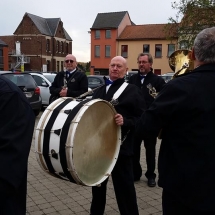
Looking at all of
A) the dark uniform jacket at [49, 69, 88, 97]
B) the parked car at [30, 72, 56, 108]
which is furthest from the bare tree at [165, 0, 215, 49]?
the dark uniform jacket at [49, 69, 88, 97]

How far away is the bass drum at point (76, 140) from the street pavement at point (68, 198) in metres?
1.15

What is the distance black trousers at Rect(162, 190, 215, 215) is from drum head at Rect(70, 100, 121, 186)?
2.55 feet

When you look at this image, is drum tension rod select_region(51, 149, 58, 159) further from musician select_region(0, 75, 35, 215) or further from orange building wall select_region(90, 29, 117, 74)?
orange building wall select_region(90, 29, 117, 74)

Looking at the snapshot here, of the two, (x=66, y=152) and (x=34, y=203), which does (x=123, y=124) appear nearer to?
(x=66, y=152)

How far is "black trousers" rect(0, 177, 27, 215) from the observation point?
139cm

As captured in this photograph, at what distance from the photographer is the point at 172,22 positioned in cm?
2683

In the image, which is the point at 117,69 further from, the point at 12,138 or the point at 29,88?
the point at 29,88

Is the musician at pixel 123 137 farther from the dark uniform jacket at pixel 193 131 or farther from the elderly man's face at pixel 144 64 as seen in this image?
the elderly man's face at pixel 144 64

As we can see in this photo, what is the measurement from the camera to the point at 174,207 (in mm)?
2137

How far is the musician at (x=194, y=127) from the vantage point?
6.50 ft

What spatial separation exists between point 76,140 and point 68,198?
1.95 metres

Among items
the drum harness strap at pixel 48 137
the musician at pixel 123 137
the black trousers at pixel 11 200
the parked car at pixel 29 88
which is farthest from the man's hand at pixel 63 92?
the parked car at pixel 29 88

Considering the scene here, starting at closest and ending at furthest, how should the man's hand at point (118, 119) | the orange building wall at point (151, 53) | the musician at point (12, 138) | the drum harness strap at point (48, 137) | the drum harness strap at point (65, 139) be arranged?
the musician at point (12, 138), the drum harness strap at point (65, 139), the drum harness strap at point (48, 137), the man's hand at point (118, 119), the orange building wall at point (151, 53)

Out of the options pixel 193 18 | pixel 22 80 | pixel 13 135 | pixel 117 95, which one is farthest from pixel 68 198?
pixel 193 18
